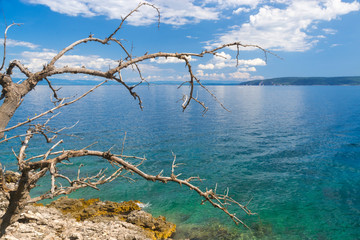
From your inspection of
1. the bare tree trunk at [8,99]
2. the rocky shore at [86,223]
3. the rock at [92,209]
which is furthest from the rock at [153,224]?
the bare tree trunk at [8,99]

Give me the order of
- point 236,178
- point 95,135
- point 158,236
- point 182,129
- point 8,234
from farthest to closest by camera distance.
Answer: point 182,129 → point 95,135 → point 236,178 → point 158,236 → point 8,234

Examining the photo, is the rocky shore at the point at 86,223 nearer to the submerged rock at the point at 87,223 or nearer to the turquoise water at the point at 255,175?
the submerged rock at the point at 87,223

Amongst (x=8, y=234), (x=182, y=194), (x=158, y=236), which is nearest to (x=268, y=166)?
(x=182, y=194)

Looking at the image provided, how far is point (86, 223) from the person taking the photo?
15859 millimetres

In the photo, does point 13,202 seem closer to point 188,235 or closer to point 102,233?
point 102,233

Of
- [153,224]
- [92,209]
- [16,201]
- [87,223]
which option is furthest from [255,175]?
[16,201]

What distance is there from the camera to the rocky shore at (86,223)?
12.9 meters

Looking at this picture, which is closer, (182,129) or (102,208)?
(102,208)

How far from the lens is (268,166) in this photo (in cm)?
3067

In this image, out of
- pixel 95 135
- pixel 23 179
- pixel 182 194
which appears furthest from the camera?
pixel 95 135

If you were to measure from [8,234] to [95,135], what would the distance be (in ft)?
120

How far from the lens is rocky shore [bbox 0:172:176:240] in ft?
42.2

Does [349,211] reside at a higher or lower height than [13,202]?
lower

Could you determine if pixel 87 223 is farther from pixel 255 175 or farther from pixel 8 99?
pixel 255 175
